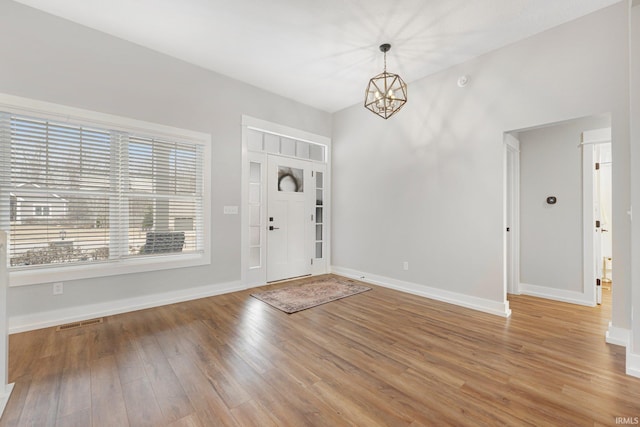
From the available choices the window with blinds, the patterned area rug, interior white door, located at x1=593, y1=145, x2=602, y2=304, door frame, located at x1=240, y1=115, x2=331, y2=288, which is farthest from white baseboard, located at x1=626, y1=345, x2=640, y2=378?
the window with blinds

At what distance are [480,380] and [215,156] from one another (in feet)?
12.7

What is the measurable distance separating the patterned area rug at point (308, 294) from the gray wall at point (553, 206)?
250 centimetres

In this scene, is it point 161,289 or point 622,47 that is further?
point 161,289

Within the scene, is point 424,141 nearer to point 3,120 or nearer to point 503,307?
point 503,307

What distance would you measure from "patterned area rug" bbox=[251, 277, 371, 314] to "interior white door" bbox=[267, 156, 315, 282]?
49 cm

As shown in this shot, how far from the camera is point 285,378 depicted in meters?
1.92

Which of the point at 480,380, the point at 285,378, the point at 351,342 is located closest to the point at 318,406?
the point at 285,378

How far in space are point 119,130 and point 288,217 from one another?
263 cm

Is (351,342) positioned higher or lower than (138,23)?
lower

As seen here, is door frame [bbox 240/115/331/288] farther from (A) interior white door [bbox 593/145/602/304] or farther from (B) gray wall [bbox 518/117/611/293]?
(A) interior white door [bbox 593/145/602/304]

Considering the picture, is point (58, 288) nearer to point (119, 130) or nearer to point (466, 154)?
point (119, 130)

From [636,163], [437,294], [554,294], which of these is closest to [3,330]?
[437,294]

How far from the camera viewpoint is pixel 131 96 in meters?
3.22

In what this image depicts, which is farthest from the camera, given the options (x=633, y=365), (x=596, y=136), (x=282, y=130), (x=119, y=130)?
(x=282, y=130)
